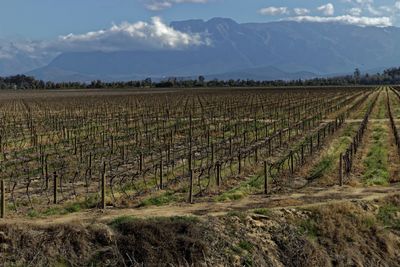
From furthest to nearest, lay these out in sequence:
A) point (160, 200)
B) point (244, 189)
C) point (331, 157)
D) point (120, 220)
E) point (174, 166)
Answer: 1. point (331, 157)
2. point (174, 166)
3. point (244, 189)
4. point (160, 200)
5. point (120, 220)

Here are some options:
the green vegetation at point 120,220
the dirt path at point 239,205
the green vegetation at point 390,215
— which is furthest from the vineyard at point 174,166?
the green vegetation at point 390,215

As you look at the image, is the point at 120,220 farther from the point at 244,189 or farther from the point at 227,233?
the point at 244,189

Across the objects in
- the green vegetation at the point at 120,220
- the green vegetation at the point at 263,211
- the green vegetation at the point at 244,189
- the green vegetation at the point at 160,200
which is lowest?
the green vegetation at the point at 244,189

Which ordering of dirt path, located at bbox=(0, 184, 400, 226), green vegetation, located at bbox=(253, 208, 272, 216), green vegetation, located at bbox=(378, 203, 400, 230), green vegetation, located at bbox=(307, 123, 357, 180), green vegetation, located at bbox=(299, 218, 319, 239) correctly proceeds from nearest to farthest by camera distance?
1. dirt path, located at bbox=(0, 184, 400, 226)
2. green vegetation, located at bbox=(299, 218, 319, 239)
3. green vegetation, located at bbox=(253, 208, 272, 216)
4. green vegetation, located at bbox=(378, 203, 400, 230)
5. green vegetation, located at bbox=(307, 123, 357, 180)

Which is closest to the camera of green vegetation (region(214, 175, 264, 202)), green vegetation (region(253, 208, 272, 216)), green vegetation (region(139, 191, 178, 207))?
green vegetation (region(253, 208, 272, 216))

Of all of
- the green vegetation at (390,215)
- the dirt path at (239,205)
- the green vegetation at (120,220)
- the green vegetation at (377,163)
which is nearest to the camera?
the green vegetation at (120,220)

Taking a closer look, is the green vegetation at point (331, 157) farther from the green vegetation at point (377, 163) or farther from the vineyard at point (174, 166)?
the green vegetation at point (377, 163)

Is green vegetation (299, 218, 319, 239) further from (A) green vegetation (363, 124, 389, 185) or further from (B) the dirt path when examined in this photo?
(A) green vegetation (363, 124, 389, 185)

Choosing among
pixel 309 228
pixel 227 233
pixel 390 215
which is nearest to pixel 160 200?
pixel 227 233

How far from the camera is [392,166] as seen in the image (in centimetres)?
2008

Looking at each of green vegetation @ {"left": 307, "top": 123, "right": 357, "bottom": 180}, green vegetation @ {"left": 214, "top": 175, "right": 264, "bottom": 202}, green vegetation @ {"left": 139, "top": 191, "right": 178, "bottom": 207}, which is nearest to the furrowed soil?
green vegetation @ {"left": 214, "top": 175, "right": 264, "bottom": 202}

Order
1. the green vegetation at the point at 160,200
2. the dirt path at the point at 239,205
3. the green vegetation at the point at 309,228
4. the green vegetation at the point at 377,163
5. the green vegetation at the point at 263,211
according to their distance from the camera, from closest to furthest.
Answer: the dirt path at the point at 239,205
the green vegetation at the point at 309,228
the green vegetation at the point at 263,211
the green vegetation at the point at 160,200
the green vegetation at the point at 377,163

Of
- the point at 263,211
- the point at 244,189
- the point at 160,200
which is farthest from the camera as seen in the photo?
the point at 244,189

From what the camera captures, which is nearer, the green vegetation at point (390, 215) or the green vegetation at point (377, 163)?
the green vegetation at point (390, 215)
